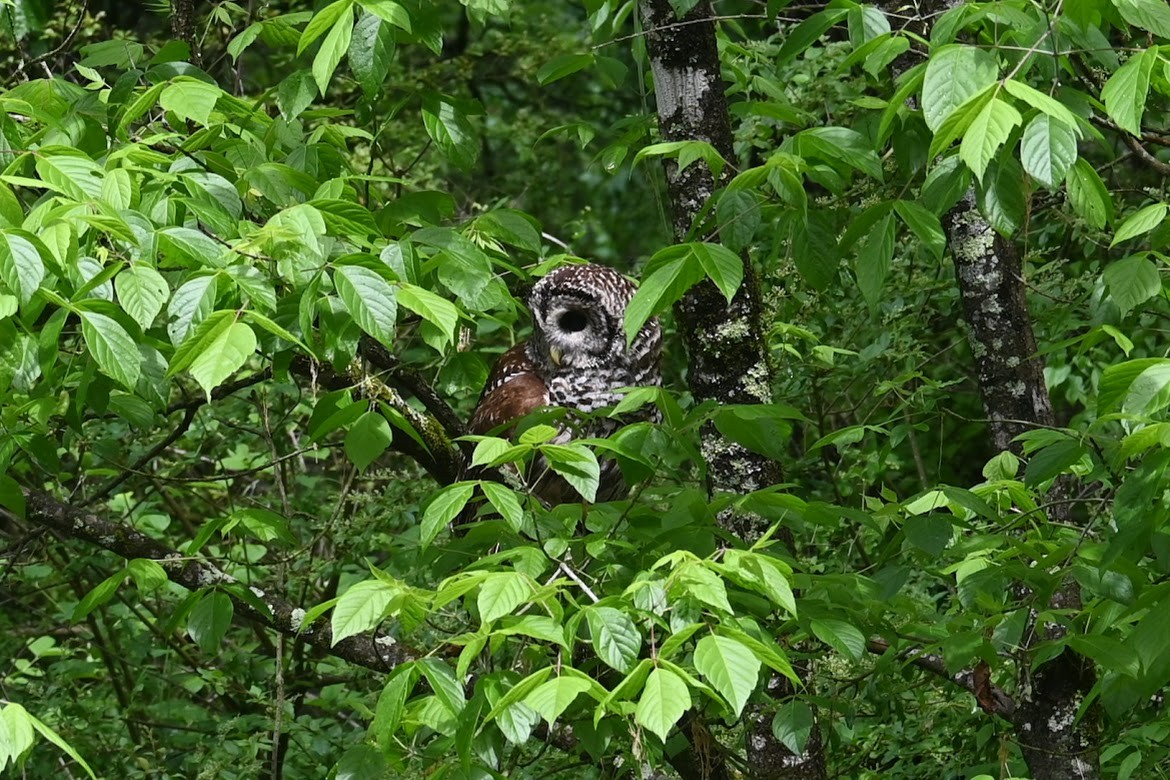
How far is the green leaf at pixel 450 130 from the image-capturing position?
312 centimetres

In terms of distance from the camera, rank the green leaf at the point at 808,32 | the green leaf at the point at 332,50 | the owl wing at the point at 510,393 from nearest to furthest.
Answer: the green leaf at the point at 332,50, the green leaf at the point at 808,32, the owl wing at the point at 510,393

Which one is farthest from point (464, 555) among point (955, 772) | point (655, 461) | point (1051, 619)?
point (955, 772)

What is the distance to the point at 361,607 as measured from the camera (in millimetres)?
2098

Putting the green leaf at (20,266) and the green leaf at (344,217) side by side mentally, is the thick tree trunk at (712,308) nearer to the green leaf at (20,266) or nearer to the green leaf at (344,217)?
the green leaf at (344,217)

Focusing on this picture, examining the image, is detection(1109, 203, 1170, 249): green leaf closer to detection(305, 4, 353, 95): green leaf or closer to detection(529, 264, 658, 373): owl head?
detection(305, 4, 353, 95): green leaf

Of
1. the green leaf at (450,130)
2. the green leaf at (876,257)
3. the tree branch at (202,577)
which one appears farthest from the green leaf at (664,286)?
the tree branch at (202,577)

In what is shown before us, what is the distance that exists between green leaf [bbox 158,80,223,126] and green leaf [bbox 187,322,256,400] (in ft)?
2.32

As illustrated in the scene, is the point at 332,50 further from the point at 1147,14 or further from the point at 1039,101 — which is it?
the point at 1147,14

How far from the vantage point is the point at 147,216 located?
2.55m

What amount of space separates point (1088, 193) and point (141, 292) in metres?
1.46

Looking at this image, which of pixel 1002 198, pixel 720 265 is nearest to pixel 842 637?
pixel 720 265

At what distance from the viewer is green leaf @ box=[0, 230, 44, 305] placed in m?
2.03

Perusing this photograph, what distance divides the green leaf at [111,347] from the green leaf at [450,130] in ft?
A: 3.57

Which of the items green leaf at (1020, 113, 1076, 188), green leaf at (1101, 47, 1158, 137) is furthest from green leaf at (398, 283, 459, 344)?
green leaf at (1101, 47, 1158, 137)
